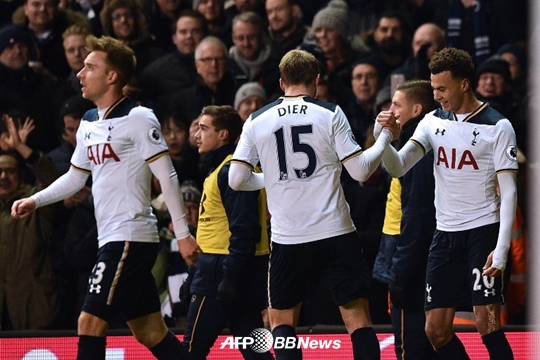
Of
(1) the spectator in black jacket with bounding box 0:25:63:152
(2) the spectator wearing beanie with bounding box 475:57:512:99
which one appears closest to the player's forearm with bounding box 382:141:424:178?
(2) the spectator wearing beanie with bounding box 475:57:512:99

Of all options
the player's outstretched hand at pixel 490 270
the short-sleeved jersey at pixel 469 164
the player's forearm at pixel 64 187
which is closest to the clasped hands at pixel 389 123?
the short-sleeved jersey at pixel 469 164

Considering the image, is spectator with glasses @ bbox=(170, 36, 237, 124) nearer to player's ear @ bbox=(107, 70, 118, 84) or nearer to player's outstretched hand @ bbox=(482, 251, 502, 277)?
player's ear @ bbox=(107, 70, 118, 84)

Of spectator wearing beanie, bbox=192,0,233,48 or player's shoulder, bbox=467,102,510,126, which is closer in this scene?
player's shoulder, bbox=467,102,510,126

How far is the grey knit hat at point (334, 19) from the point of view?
476 inches

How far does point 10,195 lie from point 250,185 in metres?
3.70

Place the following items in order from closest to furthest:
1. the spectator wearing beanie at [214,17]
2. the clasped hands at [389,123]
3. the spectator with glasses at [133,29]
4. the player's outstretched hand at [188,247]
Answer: the clasped hands at [389,123], the player's outstretched hand at [188,247], the spectator with glasses at [133,29], the spectator wearing beanie at [214,17]

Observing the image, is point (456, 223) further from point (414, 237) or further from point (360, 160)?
point (360, 160)

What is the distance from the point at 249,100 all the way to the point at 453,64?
135 inches

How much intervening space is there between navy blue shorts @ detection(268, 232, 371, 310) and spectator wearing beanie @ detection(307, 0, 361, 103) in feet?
15.2

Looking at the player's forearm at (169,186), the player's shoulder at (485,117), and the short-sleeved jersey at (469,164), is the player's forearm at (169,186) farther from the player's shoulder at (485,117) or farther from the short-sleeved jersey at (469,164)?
the player's shoulder at (485,117)

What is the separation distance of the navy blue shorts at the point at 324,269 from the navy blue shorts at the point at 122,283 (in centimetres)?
87

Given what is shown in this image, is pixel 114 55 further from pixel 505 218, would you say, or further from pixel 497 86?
pixel 497 86

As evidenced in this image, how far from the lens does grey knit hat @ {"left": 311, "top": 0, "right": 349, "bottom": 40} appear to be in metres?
12.1

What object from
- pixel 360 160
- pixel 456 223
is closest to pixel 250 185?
pixel 360 160
